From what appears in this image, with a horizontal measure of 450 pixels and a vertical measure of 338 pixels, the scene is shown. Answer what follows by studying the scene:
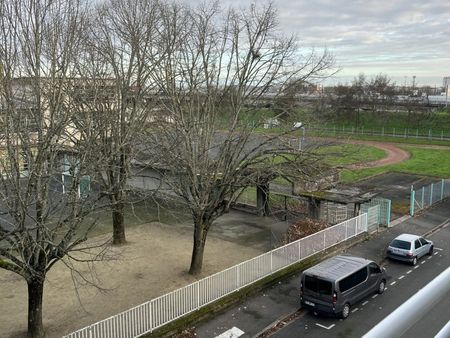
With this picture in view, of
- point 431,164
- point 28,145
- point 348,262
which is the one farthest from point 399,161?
point 28,145

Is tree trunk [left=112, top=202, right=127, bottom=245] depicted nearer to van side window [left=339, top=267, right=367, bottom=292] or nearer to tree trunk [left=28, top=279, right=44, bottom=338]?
tree trunk [left=28, top=279, right=44, bottom=338]

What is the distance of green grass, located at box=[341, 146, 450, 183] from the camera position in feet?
121

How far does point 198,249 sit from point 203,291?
2.98 metres

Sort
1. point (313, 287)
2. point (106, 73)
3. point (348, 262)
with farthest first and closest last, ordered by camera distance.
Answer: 1. point (106, 73)
2. point (348, 262)
3. point (313, 287)

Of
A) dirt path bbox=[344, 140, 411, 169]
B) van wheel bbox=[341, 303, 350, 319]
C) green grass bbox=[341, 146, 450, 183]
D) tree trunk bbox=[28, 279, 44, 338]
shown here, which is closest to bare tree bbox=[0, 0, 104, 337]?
tree trunk bbox=[28, 279, 44, 338]

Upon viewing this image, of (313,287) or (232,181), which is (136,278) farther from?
(313,287)

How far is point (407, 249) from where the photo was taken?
59.2ft

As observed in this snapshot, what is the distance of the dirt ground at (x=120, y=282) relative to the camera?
13.5 metres

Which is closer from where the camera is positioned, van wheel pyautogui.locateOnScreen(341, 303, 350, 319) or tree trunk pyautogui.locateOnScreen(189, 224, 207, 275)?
van wheel pyautogui.locateOnScreen(341, 303, 350, 319)

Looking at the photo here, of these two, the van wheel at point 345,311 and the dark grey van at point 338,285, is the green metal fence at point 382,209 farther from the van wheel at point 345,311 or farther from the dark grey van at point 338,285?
the van wheel at point 345,311

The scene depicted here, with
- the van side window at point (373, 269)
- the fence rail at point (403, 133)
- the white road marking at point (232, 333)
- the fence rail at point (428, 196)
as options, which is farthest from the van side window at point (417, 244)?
the fence rail at point (403, 133)

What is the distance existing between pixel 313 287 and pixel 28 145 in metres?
9.01

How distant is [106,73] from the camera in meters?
17.4

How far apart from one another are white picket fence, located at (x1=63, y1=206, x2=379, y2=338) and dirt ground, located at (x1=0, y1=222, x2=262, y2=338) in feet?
6.49
